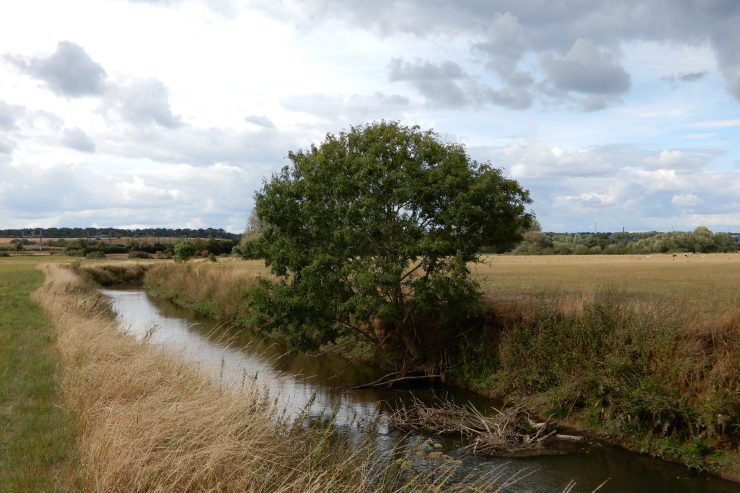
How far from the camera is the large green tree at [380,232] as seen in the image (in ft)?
63.8

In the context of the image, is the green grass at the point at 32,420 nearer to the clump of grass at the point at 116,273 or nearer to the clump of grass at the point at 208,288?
the clump of grass at the point at 208,288

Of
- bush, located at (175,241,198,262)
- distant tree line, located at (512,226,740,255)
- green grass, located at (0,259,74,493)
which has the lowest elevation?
green grass, located at (0,259,74,493)

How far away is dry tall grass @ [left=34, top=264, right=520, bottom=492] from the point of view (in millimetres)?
7922

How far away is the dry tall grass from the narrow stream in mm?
1181

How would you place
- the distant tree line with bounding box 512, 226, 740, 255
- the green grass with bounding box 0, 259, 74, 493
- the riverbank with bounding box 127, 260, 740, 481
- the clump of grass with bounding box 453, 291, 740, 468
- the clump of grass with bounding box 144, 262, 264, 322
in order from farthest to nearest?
the distant tree line with bounding box 512, 226, 740, 255, the clump of grass with bounding box 144, 262, 264, 322, the clump of grass with bounding box 453, 291, 740, 468, the riverbank with bounding box 127, 260, 740, 481, the green grass with bounding box 0, 259, 74, 493

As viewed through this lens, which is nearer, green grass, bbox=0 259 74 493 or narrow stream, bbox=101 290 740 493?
green grass, bbox=0 259 74 493

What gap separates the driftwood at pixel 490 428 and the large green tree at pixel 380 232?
13.8 feet

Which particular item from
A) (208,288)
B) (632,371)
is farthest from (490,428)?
(208,288)

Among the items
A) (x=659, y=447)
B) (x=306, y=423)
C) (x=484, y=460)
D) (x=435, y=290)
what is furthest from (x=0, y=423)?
(x=659, y=447)

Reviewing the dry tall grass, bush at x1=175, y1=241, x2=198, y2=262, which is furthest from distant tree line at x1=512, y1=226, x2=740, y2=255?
the dry tall grass

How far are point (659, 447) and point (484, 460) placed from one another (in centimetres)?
390

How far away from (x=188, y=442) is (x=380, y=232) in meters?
12.6

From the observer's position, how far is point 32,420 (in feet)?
37.6

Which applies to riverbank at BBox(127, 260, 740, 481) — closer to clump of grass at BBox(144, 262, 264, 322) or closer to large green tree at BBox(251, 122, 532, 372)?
large green tree at BBox(251, 122, 532, 372)
